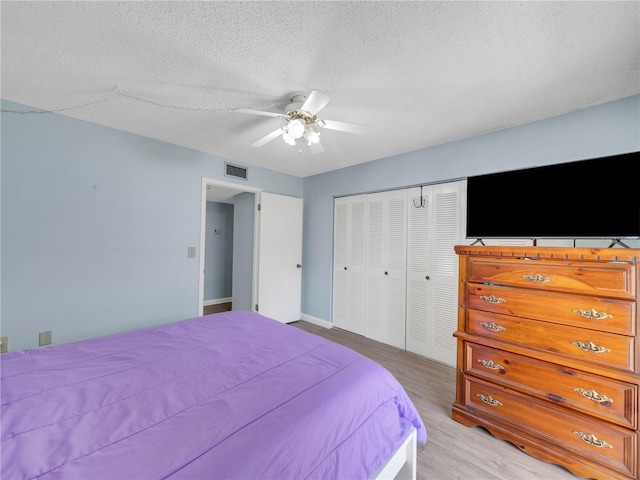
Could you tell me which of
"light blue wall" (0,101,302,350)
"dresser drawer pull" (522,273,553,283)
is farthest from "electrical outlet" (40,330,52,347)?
"dresser drawer pull" (522,273,553,283)

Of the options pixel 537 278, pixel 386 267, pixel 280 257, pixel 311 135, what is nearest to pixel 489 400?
pixel 537 278

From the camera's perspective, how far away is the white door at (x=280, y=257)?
3689 mm

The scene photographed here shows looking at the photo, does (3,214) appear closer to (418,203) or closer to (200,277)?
(200,277)

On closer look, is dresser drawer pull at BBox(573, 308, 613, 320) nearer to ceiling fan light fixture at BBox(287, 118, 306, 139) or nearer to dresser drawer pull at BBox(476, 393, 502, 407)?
dresser drawer pull at BBox(476, 393, 502, 407)

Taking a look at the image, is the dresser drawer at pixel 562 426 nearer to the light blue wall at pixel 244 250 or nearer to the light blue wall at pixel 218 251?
the light blue wall at pixel 244 250

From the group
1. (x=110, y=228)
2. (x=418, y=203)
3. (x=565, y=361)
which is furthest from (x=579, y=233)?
(x=110, y=228)

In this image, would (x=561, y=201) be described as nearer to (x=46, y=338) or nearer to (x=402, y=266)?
(x=402, y=266)

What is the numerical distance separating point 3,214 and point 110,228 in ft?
2.20

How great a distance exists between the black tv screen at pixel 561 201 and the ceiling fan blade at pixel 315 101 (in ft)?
4.27

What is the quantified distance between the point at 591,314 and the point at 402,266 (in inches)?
71.1

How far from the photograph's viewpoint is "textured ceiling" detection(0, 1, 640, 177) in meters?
1.21

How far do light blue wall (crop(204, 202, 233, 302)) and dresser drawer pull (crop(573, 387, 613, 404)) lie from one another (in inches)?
211

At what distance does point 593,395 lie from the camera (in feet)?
4.66

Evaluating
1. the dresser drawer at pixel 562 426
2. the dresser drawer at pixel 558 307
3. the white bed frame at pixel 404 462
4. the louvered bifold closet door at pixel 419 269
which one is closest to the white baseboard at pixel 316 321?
the louvered bifold closet door at pixel 419 269
